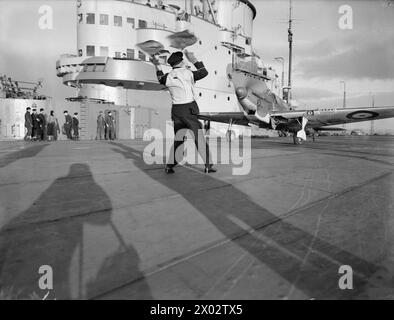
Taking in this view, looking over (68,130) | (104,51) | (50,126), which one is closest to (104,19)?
(104,51)

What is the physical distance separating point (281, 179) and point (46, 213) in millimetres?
3237

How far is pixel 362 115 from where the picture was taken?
1488cm

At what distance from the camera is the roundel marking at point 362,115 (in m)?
14.2

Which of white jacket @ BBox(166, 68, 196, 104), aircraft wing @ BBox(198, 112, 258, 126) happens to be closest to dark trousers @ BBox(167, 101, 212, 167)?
white jacket @ BBox(166, 68, 196, 104)

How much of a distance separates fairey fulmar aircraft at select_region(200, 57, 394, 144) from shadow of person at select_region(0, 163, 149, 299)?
10.5m

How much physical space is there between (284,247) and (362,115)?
1533cm

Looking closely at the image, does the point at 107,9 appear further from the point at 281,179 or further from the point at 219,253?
the point at 219,253

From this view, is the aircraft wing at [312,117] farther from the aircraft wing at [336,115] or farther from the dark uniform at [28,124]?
the dark uniform at [28,124]

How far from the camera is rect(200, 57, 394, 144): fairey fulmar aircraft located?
13742 millimetres

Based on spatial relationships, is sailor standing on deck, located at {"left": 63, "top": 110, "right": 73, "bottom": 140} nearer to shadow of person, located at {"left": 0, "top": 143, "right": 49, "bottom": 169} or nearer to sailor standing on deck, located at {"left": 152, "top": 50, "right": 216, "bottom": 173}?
shadow of person, located at {"left": 0, "top": 143, "right": 49, "bottom": 169}

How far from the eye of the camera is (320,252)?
1.87 meters

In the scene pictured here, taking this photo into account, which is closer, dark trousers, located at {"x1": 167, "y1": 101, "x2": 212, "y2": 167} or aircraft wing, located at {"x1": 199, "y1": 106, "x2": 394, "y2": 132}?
dark trousers, located at {"x1": 167, "y1": 101, "x2": 212, "y2": 167}

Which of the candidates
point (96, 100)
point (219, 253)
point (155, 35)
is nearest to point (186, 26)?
point (155, 35)

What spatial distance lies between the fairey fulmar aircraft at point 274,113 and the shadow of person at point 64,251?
10459mm
